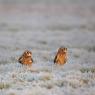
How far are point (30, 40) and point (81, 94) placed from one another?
2131 cm

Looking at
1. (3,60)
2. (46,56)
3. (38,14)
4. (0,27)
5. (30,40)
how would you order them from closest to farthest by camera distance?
(3,60), (46,56), (30,40), (0,27), (38,14)

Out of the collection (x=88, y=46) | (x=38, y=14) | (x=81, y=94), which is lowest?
(x=81, y=94)

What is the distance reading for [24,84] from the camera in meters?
19.0

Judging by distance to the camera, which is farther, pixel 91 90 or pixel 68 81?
pixel 68 81

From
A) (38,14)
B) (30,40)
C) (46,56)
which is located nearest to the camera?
(46,56)

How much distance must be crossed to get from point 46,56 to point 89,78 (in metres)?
7.76

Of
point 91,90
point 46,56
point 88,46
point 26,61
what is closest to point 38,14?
point 88,46

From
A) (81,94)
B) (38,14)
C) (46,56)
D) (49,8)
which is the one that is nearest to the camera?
(81,94)

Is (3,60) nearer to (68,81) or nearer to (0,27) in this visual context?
(68,81)

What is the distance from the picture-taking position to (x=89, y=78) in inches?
781

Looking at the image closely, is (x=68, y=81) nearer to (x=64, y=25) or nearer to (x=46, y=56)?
(x=46, y=56)

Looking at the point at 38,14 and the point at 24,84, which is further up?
the point at 38,14

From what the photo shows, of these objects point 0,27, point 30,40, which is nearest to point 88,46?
point 30,40

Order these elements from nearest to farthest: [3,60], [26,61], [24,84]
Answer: [24,84], [26,61], [3,60]
